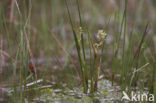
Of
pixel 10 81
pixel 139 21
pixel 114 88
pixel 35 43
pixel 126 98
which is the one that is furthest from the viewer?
pixel 139 21

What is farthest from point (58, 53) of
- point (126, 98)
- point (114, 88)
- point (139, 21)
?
point (139, 21)

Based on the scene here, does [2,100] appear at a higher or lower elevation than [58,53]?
lower

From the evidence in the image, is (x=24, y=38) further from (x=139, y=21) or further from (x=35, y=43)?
(x=139, y=21)

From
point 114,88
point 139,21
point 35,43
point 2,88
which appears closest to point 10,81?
point 2,88

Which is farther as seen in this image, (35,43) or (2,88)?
(35,43)

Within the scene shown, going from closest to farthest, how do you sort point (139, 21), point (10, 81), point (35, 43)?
1. point (10, 81)
2. point (35, 43)
3. point (139, 21)

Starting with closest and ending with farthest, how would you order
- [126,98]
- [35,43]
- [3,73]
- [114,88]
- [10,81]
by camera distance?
[126,98] → [114,88] → [10,81] → [3,73] → [35,43]

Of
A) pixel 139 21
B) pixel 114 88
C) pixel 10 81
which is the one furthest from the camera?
pixel 139 21

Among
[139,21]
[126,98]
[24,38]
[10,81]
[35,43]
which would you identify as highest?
[139,21]

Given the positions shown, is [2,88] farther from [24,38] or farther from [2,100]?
[24,38]
